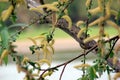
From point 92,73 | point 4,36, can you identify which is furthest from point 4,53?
point 92,73

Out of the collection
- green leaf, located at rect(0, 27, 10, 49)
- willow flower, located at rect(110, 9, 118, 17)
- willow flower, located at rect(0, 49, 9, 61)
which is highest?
willow flower, located at rect(110, 9, 118, 17)

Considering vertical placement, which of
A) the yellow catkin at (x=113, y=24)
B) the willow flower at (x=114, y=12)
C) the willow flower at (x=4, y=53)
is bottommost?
the willow flower at (x=4, y=53)

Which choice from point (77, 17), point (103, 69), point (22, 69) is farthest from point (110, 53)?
point (77, 17)

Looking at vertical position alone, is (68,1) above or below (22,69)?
above

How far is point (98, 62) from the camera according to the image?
93 centimetres

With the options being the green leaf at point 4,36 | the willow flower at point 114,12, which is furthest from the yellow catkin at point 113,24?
the green leaf at point 4,36

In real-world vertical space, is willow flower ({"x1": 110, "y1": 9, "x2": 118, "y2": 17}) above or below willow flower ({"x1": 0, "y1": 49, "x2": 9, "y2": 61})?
above

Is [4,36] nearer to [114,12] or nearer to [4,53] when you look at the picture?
[4,53]

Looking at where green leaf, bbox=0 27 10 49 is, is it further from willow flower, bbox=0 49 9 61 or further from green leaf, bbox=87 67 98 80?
green leaf, bbox=87 67 98 80

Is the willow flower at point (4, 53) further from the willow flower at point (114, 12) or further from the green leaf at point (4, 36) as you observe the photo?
the willow flower at point (114, 12)

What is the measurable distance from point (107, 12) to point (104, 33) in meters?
0.05

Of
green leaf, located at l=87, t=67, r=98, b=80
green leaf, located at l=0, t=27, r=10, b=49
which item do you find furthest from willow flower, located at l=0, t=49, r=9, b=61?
green leaf, located at l=87, t=67, r=98, b=80

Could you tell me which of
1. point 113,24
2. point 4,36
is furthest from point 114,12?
point 4,36

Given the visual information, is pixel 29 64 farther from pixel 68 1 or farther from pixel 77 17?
pixel 77 17
